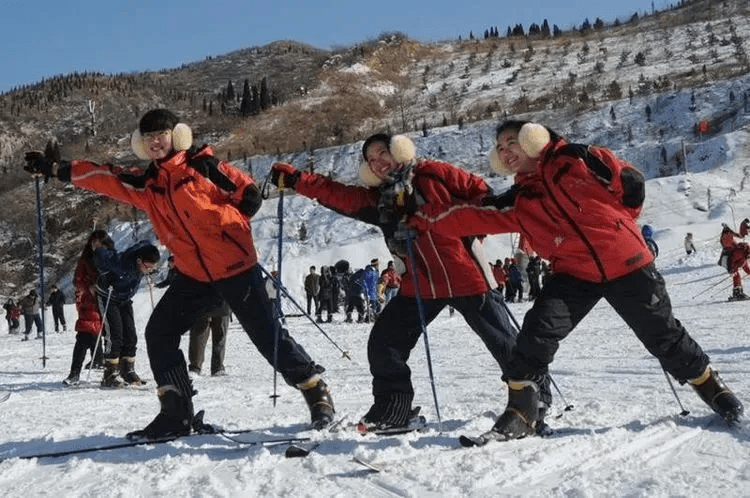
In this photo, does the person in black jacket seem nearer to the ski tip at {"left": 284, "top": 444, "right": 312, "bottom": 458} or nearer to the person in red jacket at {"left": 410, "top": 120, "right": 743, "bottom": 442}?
the ski tip at {"left": 284, "top": 444, "right": 312, "bottom": 458}

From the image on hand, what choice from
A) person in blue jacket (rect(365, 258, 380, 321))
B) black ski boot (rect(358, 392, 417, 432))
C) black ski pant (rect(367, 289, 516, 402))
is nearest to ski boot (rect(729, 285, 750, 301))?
person in blue jacket (rect(365, 258, 380, 321))

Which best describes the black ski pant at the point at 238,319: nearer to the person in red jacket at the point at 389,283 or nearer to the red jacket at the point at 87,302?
the red jacket at the point at 87,302

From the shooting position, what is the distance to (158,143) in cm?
387

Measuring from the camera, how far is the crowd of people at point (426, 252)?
3195 millimetres

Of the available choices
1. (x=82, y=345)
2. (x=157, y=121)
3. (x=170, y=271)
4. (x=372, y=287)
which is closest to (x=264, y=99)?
(x=372, y=287)

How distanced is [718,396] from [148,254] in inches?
165

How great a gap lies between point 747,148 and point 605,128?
10.1 meters

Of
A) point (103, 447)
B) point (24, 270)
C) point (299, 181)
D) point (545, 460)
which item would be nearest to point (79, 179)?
point (299, 181)

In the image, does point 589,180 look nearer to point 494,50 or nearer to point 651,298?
point 651,298

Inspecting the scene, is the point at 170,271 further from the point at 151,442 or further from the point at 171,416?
the point at 151,442

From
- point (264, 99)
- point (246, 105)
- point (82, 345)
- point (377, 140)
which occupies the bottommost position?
point (82, 345)

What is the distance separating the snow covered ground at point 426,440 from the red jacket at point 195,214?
0.88 metres

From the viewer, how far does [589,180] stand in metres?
3.18

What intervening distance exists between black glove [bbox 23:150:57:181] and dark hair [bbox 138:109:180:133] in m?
0.60
